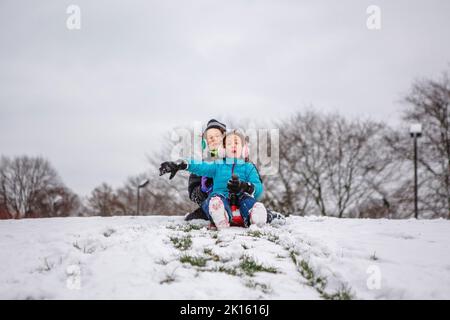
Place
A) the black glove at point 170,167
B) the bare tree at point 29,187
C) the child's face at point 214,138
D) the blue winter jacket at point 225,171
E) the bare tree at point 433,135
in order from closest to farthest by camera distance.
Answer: the black glove at point 170,167 → the blue winter jacket at point 225,171 → the child's face at point 214,138 → the bare tree at point 433,135 → the bare tree at point 29,187

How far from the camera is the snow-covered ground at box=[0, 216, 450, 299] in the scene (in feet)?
7.65

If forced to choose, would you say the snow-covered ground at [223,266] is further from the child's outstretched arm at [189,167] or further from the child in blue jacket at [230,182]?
the child's outstretched arm at [189,167]

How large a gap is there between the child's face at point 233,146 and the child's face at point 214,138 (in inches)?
12.4

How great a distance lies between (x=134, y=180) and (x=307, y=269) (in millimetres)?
39579

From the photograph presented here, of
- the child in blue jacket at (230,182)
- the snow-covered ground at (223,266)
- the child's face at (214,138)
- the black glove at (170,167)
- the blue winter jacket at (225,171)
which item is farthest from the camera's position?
the child's face at (214,138)

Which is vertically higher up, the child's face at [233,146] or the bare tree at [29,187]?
the child's face at [233,146]

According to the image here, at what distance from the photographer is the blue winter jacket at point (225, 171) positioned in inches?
211

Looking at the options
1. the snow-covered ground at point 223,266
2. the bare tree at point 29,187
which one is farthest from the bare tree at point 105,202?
the snow-covered ground at point 223,266

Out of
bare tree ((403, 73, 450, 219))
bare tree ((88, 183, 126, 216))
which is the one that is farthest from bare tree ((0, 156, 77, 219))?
bare tree ((403, 73, 450, 219))

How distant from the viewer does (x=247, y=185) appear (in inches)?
195

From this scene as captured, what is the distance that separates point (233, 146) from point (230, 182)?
2.60 feet

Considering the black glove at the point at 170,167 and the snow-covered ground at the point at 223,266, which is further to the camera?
the black glove at the point at 170,167
